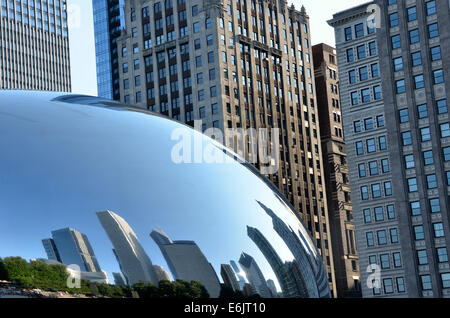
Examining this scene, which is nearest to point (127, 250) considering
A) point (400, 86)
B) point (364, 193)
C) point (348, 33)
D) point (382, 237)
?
point (382, 237)

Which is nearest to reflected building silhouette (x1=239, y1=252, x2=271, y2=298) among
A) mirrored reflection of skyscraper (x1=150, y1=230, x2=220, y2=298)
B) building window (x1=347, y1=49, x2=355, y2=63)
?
mirrored reflection of skyscraper (x1=150, y1=230, x2=220, y2=298)

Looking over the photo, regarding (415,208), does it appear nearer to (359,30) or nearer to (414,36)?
(414,36)

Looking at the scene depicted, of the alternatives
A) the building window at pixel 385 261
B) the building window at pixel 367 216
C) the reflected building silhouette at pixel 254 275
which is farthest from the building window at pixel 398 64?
the reflected building silhouette at pixel 254 275

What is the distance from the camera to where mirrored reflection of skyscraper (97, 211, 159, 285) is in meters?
4.63

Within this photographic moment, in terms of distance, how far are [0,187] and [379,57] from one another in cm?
8043

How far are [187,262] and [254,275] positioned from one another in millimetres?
516

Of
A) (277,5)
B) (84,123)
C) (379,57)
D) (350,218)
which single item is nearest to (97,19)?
(277,5)

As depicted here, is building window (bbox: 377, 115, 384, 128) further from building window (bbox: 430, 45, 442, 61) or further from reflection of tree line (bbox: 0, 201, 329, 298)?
reflection of tree line (bbox: 0, 201, 329, 298)

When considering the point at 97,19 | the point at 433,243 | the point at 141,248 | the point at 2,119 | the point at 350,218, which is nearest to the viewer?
the point at 141,248

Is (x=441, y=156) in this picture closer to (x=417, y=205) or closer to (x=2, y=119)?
(x=417, y=205)

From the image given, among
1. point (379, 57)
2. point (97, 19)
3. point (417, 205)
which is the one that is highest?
point (97, 19)

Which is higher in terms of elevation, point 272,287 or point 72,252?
point 72,252

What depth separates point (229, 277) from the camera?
4891mm

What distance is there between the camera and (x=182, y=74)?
343 ft
